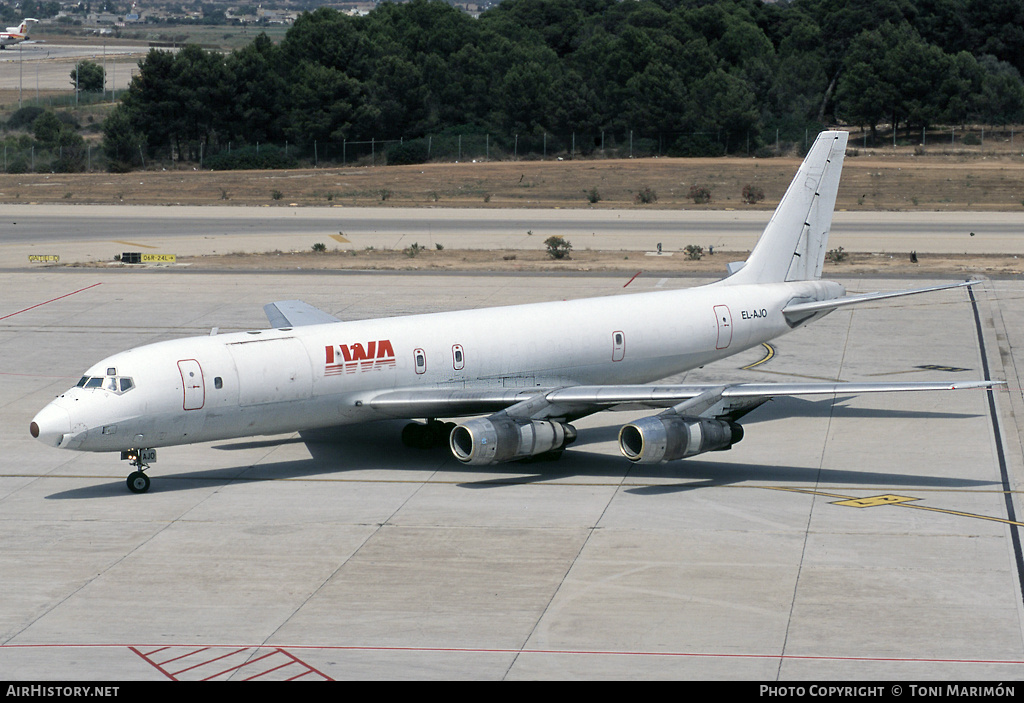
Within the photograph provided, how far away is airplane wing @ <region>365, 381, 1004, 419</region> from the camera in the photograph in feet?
98.2

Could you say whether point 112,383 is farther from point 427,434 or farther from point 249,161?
point 249,161

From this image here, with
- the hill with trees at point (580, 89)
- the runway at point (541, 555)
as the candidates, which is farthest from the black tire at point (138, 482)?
the hill with trees at point (580, 89)

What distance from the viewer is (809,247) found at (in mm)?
39125

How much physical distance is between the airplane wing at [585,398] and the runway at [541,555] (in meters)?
1.63

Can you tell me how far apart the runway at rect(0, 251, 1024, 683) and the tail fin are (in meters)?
4.18

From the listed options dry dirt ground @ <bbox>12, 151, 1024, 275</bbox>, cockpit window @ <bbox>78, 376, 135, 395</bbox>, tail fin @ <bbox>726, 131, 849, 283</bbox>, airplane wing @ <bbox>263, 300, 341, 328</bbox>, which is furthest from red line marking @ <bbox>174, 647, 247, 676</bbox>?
dry dirt ground @ <bbox>12, 151, 1024, 275</bbox>

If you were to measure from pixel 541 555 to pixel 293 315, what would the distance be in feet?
60.1

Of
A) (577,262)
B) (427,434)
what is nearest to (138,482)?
(427,434)

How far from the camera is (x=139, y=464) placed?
29594 millimetres

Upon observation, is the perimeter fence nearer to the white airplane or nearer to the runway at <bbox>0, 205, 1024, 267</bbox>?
the runway at <bbox>0, 205, 1024, 267</bbox>

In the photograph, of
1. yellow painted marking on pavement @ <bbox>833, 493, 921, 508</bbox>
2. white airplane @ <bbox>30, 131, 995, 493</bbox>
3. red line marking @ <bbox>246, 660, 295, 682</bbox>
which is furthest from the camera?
white airplane @ <bbox>30, 131, 995, 493</bbox>
